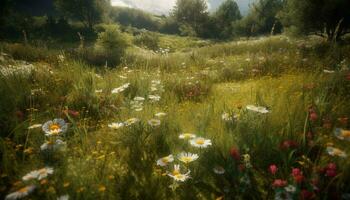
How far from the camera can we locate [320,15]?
12.4 meters

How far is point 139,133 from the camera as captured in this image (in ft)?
8.79

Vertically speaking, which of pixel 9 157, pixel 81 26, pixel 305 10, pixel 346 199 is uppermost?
pixel 305 10

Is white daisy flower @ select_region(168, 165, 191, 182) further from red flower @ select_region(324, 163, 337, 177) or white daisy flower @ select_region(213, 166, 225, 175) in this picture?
red flower @ select_region(324, 163, 337, 177)

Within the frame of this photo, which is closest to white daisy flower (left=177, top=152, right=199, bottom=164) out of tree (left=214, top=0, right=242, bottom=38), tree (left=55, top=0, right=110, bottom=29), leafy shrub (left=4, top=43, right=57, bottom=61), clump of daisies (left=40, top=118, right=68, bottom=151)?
clump of daisies (left=40, top=118, right=68, bottom=151)

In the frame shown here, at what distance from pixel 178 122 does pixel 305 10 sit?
12298mm

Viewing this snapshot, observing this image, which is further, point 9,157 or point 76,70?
point 76,70

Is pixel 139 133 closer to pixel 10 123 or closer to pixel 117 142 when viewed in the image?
pixel 117 142

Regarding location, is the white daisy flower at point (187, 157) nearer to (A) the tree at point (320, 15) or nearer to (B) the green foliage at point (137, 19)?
(A) the tree at point (320, 15)

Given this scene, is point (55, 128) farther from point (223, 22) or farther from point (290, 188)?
point (223, 22)

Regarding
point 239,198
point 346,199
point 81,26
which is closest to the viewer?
point 346,199

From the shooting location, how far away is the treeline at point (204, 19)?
1261 centimetres

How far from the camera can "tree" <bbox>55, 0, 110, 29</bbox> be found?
4716cm

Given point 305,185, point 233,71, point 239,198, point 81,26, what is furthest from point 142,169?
point 81,26

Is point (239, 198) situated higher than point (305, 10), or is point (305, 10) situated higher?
point (305, 10)
